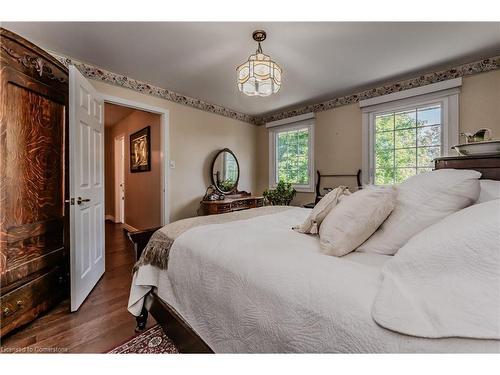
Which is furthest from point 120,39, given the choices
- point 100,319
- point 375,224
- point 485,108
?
point 485,108

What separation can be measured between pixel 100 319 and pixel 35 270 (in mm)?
604

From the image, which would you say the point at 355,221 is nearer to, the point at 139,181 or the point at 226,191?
the point at 226,191

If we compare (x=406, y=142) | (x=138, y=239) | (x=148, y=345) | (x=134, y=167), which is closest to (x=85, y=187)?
(x=138, y=239)

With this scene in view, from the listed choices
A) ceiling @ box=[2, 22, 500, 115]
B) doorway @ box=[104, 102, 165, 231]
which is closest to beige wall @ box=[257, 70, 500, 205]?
ceiling @ box=[2, 22, 500, 115]

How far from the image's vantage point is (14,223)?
5.00 feet

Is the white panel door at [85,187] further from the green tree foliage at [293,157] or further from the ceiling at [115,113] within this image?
the green tree foliage at [293,157]

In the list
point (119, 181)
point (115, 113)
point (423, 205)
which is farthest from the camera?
point (119, 181)

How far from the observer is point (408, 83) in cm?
267

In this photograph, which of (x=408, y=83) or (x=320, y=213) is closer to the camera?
(x=320, y=213)

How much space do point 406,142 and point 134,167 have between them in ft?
14.4

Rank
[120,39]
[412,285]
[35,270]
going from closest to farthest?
[412,285]
[35,270]
[120,39]

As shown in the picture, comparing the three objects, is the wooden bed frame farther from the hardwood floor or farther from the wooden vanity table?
the wooden vanity table

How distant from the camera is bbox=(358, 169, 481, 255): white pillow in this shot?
2.78ft
